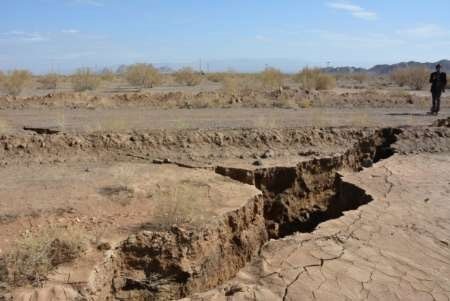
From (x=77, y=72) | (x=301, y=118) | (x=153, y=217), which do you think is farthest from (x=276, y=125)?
(x=77, y=72)

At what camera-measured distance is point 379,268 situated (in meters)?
5.41

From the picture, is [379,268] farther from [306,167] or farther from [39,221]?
[306,167]

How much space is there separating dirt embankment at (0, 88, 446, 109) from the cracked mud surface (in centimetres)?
1082

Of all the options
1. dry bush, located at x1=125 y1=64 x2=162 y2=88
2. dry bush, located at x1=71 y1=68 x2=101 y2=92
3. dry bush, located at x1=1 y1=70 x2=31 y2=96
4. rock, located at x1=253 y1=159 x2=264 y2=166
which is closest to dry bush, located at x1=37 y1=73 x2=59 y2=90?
dry bush, located at x1=71 y1=68 x2=101 y2=92

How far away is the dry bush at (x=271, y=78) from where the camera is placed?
29.4 metres

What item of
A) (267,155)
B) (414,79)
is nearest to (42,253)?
(267,155)

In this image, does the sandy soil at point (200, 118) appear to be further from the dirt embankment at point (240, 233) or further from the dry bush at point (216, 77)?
the dry bush at point (216, 77)

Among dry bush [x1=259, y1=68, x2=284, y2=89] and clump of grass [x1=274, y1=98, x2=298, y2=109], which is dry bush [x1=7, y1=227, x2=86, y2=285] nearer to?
clump of grass [x1=274, y1=98, x2=298, y2=109]

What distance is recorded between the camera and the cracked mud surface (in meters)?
4.93

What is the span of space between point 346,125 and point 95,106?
8.81m

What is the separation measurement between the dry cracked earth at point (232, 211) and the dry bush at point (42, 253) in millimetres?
34

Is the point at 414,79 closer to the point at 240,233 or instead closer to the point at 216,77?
the point at 216,77

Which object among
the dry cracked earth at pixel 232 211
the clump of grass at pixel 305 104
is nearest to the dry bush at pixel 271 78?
the clump of grass at pixel 305 104

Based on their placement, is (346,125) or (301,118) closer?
(346,125)
